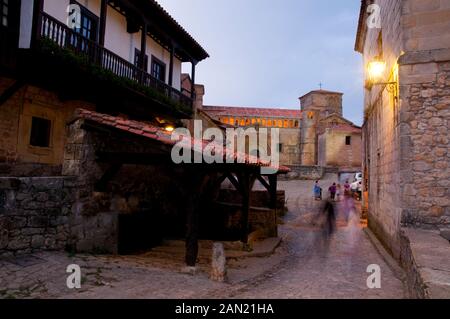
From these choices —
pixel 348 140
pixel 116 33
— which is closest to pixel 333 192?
pixel 116 33

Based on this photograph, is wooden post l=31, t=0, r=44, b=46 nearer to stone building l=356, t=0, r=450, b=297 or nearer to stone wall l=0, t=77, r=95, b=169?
stone wall l=0, t=77, r=95, b=169

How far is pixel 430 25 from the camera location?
636 cm

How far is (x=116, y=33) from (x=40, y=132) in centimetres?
509

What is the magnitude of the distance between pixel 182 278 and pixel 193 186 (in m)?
1.66

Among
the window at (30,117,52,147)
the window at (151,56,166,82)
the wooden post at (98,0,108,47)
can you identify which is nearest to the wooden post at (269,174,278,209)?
the wooden post at (98,0,108,47)

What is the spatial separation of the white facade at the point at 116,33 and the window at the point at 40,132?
3.17 meters

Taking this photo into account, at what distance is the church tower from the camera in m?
43.0

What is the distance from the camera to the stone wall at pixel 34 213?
17.7 ft

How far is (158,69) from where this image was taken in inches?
620

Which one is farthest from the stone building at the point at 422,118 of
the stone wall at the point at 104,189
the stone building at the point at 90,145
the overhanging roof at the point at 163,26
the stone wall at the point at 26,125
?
the overhanging roof at the point at 163,26
